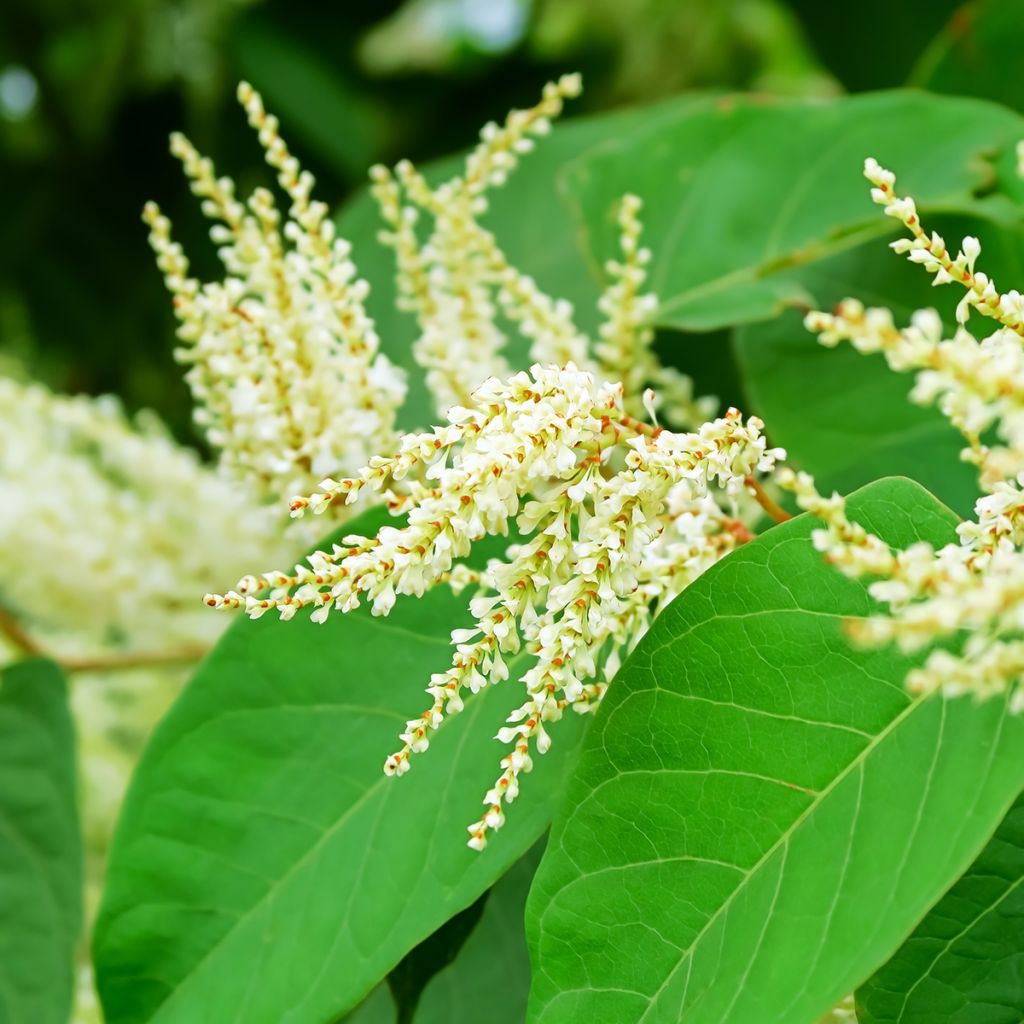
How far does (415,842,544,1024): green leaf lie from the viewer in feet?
2.42

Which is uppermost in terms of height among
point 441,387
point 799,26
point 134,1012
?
point 799,26

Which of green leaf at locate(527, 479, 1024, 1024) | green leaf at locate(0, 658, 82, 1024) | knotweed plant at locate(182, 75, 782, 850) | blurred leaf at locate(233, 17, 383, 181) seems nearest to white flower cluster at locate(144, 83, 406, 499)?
knotweed plant at locate(182, 75, 782, 850)

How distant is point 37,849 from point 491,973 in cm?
37

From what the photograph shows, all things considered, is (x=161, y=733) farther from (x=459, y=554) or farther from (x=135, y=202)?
(x=135, y=202)

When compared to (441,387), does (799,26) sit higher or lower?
higher

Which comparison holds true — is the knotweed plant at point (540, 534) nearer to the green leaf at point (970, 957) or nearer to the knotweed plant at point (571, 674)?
the knotweed plant at point (571, 674)

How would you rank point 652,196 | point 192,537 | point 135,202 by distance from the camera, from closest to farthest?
point 652,196 → point 192,537 → point 135,202

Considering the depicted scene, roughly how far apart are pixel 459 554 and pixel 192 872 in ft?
1.05

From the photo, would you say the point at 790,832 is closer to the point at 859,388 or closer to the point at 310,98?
the point at 859,388

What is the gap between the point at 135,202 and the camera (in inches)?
80.6

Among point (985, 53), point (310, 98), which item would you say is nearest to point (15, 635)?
point (985, 53)

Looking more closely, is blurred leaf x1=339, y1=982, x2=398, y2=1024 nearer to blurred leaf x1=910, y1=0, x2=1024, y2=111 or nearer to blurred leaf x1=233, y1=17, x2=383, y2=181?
blurred leaf x1=910, y1=0, x2=1024, y2=111

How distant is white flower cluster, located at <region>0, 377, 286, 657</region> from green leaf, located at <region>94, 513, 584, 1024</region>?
301 mm

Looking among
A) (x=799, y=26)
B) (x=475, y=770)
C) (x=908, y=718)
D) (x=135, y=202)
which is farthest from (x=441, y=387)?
(x=135, y=202)
